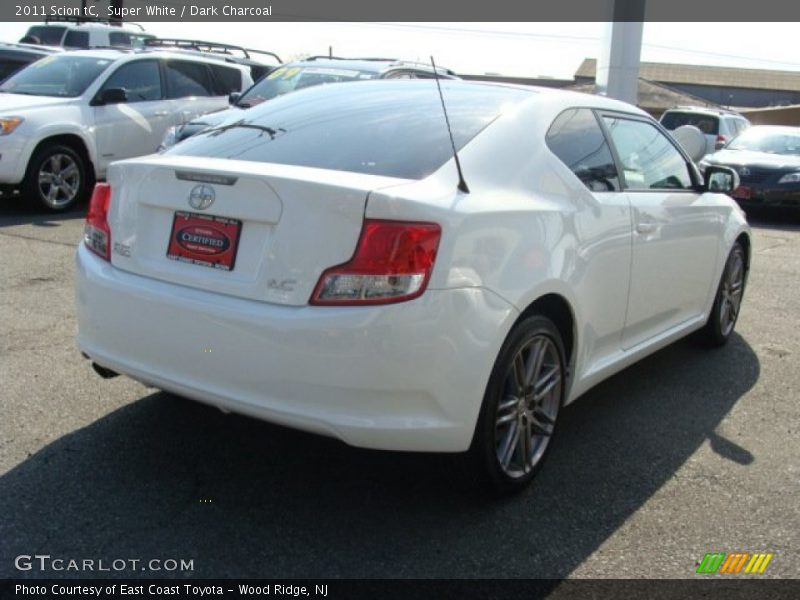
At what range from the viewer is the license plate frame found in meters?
3.06

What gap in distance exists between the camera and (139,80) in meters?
10.7

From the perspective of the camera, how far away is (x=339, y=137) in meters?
3.55

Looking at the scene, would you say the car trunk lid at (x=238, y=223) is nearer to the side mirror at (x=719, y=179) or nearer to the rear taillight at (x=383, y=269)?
the rear taillight at (x=383, y=269)

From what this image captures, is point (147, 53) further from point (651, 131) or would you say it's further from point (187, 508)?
point (187, 508)

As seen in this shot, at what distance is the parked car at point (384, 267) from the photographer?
2869 mm

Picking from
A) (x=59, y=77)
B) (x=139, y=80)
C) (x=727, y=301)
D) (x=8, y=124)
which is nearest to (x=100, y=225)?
(x=727, y=301)

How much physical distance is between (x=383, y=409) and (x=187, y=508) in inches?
34.7

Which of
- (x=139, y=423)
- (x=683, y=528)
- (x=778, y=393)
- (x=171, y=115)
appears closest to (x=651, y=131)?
(x=778, y=393)

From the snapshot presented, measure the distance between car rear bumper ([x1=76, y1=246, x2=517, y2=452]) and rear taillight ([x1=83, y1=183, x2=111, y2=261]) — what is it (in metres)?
0.46

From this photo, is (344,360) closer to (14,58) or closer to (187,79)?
(187,79)

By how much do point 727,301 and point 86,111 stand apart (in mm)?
7522

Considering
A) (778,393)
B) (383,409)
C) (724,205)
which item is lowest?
(778,393)

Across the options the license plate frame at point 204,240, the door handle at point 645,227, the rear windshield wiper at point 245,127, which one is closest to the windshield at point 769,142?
the door handle at point 645,227

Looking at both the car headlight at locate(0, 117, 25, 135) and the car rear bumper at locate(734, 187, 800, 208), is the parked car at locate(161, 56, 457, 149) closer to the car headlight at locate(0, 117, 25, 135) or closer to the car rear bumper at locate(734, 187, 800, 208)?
the car headlight at locate(0, 117, 25, 135)
